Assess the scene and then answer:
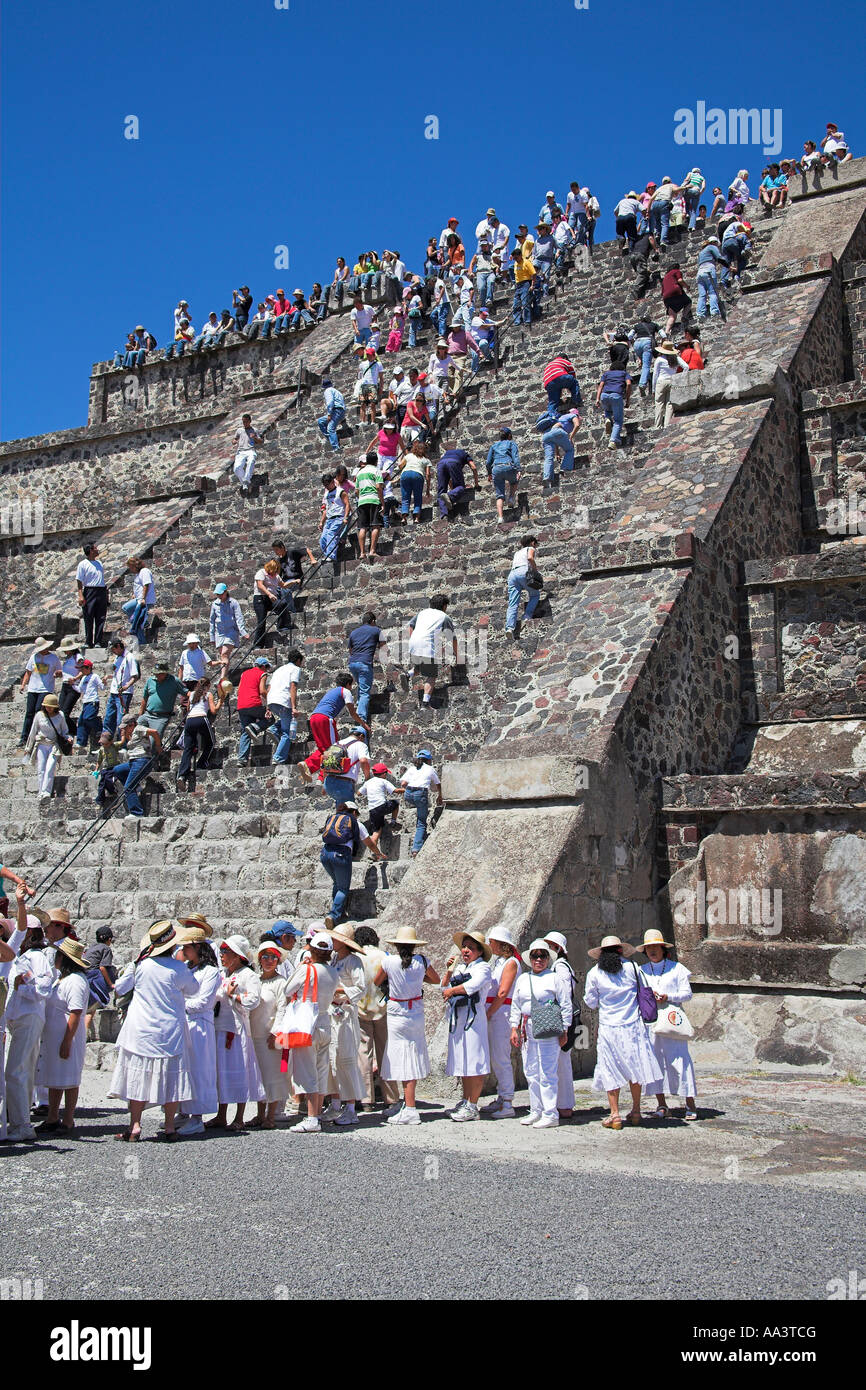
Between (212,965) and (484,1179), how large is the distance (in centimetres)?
247

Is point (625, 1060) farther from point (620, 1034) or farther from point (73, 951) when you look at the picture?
point (73, 951)

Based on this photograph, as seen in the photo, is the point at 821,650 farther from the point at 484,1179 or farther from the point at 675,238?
the point at 675,238

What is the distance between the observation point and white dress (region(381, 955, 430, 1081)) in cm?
769

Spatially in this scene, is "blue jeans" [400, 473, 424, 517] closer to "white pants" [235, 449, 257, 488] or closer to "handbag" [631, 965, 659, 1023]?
"white pants" [235, 449, 257, 488]

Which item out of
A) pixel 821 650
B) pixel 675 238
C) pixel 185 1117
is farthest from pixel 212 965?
pixel 675 238

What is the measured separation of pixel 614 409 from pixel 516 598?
3.67 m

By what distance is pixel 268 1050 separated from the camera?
7863 millimetres

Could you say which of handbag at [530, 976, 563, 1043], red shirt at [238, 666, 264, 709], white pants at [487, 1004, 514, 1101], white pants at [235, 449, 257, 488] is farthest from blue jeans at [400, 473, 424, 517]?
handbag at [530, 976, 563, 1043]

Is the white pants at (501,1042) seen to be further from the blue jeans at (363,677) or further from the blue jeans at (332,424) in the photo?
the blue jeans at (332,424)

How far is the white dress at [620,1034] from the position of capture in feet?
24.4

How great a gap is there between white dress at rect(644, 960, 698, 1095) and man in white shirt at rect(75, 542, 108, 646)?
11.0 metres

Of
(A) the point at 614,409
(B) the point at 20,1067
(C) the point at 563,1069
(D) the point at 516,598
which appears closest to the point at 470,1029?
(C) the point at 563,1069

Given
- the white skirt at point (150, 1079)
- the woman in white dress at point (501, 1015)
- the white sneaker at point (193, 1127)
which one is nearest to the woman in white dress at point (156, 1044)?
the white skirt at point (150, 1079)

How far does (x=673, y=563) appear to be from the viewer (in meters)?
10.8
